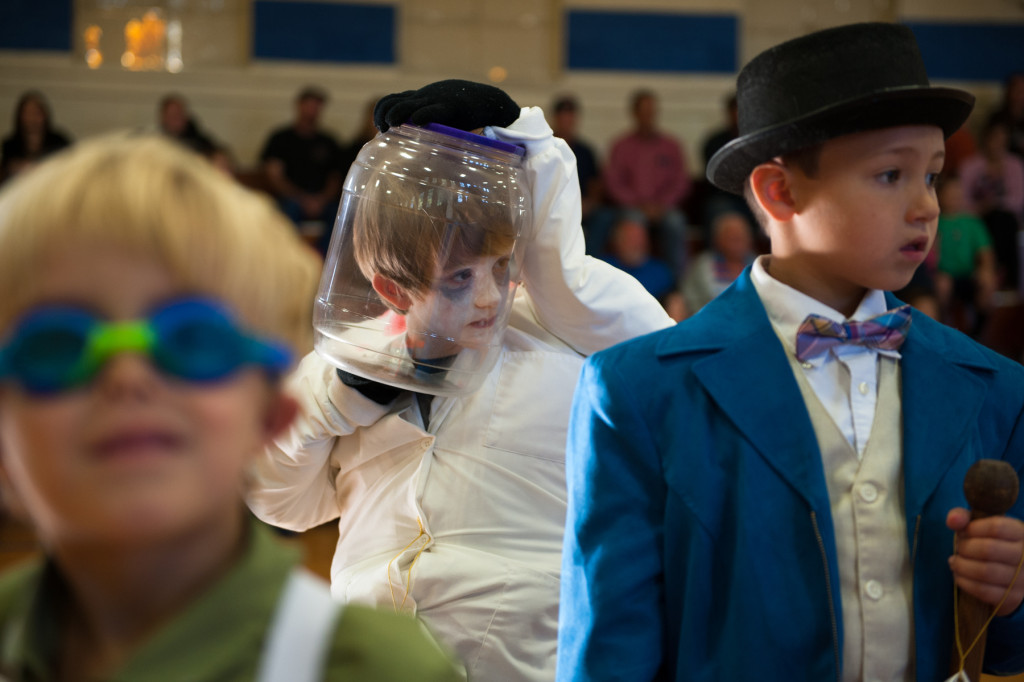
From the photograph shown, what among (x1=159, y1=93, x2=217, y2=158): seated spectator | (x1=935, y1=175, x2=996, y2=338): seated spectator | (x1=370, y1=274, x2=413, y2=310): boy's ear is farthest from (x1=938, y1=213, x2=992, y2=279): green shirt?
(x1=370, y1=274, x2=413, y2=310): boy's ear

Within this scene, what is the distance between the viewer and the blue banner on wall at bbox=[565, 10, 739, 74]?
35.1 ft

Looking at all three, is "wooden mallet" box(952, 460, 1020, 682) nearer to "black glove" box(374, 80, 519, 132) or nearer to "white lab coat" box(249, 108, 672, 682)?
"white lab coat" box(249, 108, 672, 682)

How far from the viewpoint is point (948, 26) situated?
11102mm

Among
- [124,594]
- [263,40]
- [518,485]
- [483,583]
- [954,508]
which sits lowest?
[483,583]

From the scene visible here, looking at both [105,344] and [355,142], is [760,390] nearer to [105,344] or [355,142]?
[105,344]

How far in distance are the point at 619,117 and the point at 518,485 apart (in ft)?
30.4

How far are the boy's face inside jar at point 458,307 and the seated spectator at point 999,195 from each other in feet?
25.4

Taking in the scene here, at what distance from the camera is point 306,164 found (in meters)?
8.93

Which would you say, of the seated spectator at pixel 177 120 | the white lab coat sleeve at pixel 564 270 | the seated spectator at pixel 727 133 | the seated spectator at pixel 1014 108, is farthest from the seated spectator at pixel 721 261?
the white lab coat sleeve at pixel 564 270

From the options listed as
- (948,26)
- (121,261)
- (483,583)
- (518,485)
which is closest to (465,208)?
(518,485)

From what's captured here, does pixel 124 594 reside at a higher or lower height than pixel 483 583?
higher

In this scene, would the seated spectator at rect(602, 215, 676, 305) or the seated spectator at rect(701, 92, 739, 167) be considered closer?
the seated spectator at rect(602, 215, 676, 305)

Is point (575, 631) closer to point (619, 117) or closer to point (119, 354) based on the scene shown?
point (119, 354)

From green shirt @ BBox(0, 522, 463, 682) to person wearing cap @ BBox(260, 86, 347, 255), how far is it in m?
7.74
